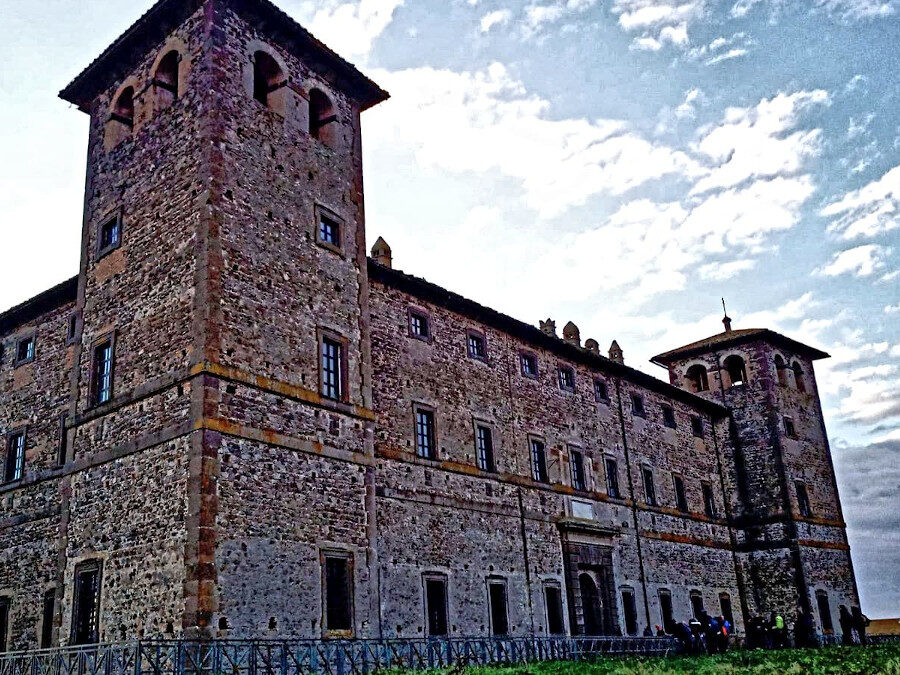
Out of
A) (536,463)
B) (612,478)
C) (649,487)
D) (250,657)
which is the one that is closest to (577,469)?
(612,478)

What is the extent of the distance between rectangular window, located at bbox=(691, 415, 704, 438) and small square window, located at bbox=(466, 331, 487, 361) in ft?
46.3

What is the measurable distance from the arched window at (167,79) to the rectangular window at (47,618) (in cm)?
1160

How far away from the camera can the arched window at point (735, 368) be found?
3904cm

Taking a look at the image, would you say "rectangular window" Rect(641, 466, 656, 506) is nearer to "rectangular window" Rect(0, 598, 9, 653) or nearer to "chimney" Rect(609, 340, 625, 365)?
"chimney" Rect(609, 340, 625, 365)

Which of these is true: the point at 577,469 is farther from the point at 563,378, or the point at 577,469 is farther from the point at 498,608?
the point at 498,608

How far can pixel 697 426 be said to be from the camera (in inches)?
1439

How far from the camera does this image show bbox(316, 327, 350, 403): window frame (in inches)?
748

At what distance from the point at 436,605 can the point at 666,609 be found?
12.1 m

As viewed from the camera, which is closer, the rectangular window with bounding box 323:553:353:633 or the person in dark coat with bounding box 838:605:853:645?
the rectangular window with bounding box 323:553:353:633

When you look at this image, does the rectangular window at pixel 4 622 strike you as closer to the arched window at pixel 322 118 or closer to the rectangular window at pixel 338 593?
the rectangular window at pixel 338 593

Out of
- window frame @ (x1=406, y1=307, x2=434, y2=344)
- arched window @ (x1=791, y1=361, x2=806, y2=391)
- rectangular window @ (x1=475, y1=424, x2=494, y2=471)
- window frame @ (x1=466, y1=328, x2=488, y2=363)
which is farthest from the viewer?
arched window @ (x1=791, y1=361, x2=806, y2=391)

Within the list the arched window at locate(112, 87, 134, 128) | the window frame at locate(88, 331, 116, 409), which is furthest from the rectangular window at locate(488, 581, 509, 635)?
the arched window at locate(112, 87, 134, 128)

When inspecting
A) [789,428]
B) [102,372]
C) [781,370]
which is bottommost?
[102,372]

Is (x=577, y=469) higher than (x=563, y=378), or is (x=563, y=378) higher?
(x=563, y=378)
